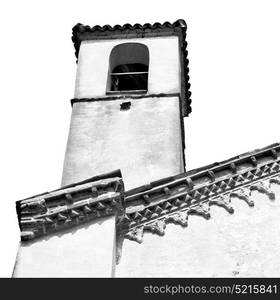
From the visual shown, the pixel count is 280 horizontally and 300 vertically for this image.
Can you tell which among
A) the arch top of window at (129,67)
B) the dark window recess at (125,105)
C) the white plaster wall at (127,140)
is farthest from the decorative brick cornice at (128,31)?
the dark window recess at (125,105)

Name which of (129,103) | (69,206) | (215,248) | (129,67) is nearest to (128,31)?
(129,67)

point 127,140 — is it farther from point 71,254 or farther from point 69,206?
point 71,254

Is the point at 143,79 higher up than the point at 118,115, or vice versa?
the point at 143,79

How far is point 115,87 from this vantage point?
59.5ft

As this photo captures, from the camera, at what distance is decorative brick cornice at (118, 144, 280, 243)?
12078 millimetres

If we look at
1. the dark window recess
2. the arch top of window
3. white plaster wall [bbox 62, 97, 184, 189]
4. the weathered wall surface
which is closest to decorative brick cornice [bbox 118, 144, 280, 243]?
the weathered wall surface

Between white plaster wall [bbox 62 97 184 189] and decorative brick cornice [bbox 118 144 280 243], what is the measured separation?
218 cm

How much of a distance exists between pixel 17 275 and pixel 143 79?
8341 millimetres

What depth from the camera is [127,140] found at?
15.7 meters

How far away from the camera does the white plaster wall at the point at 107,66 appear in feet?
56.9

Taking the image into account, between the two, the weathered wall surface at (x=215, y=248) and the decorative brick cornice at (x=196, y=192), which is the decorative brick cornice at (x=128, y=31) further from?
the weathered wall surface at (x=215, y=248)

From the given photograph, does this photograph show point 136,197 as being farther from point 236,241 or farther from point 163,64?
point 163,64

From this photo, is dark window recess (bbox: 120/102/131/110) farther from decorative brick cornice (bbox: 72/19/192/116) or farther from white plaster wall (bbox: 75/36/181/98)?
decorative brick cornice (bbox: 72/19/192/116)
